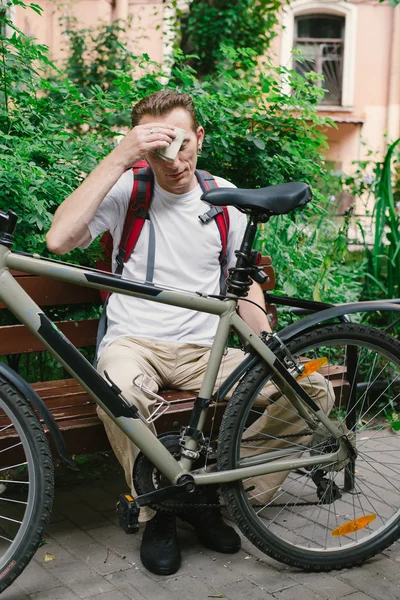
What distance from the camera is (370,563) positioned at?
9.81ft

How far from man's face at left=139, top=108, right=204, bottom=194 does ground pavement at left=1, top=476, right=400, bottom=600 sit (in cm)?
140

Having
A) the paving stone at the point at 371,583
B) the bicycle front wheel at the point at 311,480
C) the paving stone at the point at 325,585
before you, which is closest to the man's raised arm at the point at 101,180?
the bicycle front wheel at the point at 311,480

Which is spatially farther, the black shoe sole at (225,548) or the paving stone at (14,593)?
the black shoe sole at (225,548)

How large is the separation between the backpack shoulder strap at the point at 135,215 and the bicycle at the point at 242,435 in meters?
0.42

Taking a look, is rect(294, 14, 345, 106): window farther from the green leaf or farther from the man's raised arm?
the man's raised arm

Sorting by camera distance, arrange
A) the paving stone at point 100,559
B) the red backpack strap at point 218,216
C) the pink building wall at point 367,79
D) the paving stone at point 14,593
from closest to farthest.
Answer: the paving stone at point 14,593
the paving stone at point 100,559
the red backpack strap at point 218,216
the pink building wall at point 367,79

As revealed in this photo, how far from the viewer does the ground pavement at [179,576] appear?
2.71m

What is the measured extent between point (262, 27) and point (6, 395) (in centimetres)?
820

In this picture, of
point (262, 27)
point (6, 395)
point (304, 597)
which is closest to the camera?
point (6, 395)

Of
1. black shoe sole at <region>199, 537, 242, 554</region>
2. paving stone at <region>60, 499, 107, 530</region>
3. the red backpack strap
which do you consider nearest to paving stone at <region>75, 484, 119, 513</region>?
paving stone at <region>60, 499, 107, 530</region>

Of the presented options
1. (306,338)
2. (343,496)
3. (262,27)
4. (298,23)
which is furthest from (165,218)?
(298,23)

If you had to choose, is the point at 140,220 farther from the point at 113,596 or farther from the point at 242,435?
the point at 113,596

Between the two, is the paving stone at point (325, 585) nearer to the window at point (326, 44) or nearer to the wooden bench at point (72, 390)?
the wooden bench at point (72, 390)

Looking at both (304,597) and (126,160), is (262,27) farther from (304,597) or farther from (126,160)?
(304,597)
